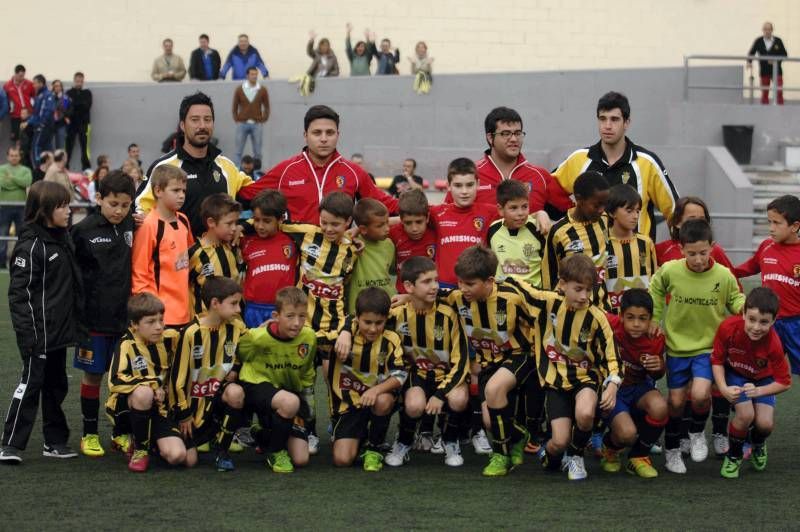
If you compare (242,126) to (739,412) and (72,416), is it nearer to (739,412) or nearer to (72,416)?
(72,416)

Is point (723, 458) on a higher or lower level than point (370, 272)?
lower

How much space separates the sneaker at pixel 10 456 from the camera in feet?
22.6

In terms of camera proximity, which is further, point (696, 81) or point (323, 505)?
point (696, 81)

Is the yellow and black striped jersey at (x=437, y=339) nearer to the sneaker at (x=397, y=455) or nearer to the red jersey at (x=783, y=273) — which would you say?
the sneaker at (x=397, y=455)

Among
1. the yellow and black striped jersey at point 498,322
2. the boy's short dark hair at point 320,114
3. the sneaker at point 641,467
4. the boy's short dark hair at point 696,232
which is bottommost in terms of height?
the sneaker at point 641,467

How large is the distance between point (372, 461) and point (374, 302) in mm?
851

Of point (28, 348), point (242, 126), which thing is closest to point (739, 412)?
point (28, 348)

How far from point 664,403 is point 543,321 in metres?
0.76

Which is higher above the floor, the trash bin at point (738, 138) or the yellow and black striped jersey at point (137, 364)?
the trash bin at point (738, 138)

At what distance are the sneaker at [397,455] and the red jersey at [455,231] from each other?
100 cm

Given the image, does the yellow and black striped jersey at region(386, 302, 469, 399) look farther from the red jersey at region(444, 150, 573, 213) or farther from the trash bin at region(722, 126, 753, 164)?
the trash bin at region(722, 126, 753, 164)

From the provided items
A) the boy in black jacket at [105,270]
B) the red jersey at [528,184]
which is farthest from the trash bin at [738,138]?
the boy in black jacket at [105,270]

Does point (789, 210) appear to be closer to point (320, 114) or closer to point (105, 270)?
point (320, 114)

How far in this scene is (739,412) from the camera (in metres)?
6.84
